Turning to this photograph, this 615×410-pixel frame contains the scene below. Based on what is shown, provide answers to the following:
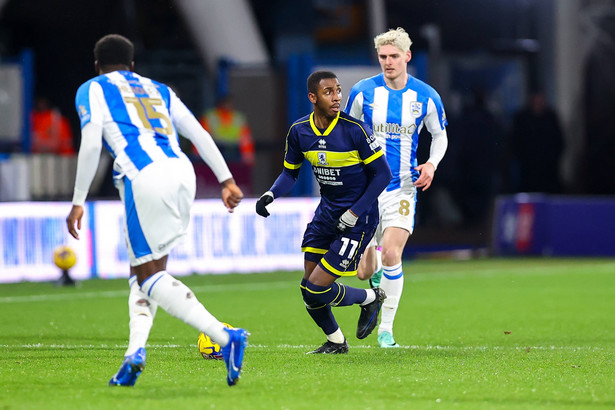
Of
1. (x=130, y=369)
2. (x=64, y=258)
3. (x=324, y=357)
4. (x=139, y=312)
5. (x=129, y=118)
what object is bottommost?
(x=64, y=258)

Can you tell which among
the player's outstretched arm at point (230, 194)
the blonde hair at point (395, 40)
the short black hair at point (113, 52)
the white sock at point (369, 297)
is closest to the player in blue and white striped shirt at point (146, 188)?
the player's outstretched arm at point (230, 194)

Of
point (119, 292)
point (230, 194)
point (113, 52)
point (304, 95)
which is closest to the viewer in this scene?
point (230, 194)

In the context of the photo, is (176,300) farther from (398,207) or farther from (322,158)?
(398,207)

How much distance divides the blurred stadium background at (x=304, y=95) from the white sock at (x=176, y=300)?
8361 millimetres

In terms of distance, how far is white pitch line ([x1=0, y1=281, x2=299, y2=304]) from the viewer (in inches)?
491

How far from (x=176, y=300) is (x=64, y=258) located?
7.83 m

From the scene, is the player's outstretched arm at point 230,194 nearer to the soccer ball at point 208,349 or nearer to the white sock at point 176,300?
the white sock at point 176,300

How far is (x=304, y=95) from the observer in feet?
58.9

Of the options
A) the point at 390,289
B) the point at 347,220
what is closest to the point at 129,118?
the point at 347,220

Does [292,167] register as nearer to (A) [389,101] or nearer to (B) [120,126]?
(A) [389,101]

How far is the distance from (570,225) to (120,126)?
13.4 meters

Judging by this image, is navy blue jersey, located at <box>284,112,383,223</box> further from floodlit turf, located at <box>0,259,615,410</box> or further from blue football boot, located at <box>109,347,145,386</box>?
blue football boot, located at <box>109,347,145,386</box>

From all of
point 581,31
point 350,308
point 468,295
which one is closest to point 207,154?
point 350,308

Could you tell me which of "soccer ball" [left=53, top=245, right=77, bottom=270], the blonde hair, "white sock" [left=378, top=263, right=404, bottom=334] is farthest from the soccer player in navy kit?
"soccer ball" [left=53, top=245, right=77, bottom=270]
